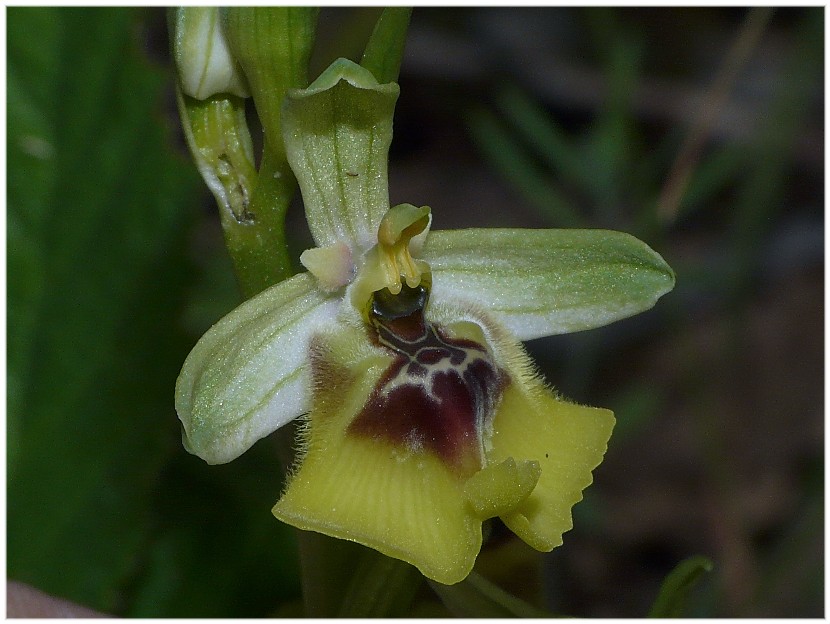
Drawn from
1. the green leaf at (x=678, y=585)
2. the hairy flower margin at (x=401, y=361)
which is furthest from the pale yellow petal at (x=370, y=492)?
the green leaf at (x=678, y=585)

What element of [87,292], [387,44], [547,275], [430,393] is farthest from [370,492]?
[87,292]

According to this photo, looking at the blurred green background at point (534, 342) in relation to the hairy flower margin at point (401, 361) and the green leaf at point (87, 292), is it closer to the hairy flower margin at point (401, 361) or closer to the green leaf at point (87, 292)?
the green leaf at point (87, 292)

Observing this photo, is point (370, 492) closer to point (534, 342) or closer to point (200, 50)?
point (200, 50)

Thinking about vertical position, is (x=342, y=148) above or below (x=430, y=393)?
above

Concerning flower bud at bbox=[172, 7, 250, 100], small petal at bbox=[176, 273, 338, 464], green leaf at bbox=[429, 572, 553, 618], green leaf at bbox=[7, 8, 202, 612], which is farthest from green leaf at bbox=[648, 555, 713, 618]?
green leaf at bbox=[7, 8, 202, 612]

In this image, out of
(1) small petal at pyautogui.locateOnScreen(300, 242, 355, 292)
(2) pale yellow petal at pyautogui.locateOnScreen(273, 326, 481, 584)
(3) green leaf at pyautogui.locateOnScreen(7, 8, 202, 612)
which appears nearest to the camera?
(2) pale yellow petal at pyautogui.locateOnScreen(273, 326, 481, 584)

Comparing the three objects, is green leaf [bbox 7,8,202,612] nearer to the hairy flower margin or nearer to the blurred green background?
the blurred green background
